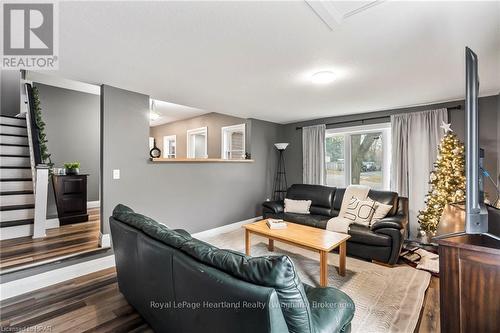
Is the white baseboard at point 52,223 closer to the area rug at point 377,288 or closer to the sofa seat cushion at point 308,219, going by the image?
the area rug at point 377,288

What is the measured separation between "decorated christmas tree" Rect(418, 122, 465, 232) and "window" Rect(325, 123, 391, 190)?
963 mm

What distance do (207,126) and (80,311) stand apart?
4.62 meters

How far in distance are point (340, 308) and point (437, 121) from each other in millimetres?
3734

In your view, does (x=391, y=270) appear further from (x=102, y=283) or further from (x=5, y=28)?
(x=5, y=28)

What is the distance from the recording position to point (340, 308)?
1.33 metres

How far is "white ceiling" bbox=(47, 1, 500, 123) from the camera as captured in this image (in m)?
1.55

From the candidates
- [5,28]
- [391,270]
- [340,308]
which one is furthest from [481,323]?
[5,28]

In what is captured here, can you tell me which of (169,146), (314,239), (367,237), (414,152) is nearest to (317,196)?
(367,237)

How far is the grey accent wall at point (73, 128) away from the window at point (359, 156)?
5.35 m

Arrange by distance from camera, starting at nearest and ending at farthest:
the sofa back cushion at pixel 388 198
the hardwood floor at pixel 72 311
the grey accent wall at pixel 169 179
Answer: the hardwood floor at pixel 72 311, the grey accent wall at pixel 169 179, the sofa back cushion at pixel 388 198

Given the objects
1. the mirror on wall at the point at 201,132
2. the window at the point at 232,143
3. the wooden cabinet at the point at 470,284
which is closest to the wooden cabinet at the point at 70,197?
the mirror on wall at the point at 201,132

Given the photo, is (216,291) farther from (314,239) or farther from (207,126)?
(207,126)

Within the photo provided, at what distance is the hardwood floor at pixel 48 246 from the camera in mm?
2566

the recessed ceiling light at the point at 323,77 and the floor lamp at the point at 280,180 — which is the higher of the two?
the recessed ceiling light at the point at 323,77
